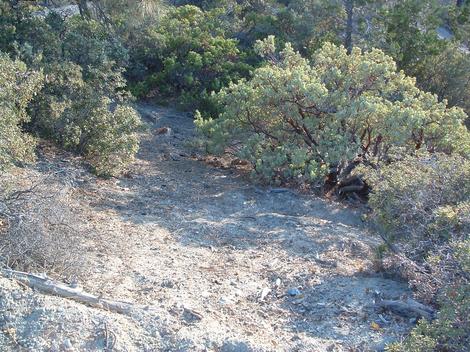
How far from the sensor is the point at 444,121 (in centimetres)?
956

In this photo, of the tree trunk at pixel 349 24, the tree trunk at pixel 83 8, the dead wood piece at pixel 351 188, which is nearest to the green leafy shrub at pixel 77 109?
the tree trunk at pixel 83 8

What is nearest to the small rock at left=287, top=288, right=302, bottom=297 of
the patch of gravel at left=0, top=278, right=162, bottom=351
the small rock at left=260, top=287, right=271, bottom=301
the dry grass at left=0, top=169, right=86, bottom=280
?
the small rock at left=260, top=287, right=271, bottom=301

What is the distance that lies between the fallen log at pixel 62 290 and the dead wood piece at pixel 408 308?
2092 mm

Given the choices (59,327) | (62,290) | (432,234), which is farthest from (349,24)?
(59,327)

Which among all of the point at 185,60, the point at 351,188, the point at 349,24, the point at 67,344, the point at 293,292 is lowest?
the point at 351,188

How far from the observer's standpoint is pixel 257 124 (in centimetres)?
998

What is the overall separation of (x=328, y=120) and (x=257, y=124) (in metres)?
1.03

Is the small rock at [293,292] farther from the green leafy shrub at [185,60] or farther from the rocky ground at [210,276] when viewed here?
the green leafy shrub at [185,60]

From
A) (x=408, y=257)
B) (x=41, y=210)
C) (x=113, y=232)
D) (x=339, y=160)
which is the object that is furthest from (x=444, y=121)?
(x=41, y=210)

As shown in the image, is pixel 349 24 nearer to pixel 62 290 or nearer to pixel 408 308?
pixel 408 308

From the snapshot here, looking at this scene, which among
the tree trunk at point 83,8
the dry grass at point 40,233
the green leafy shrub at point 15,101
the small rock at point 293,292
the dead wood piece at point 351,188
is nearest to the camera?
the dry grass at point 40,233

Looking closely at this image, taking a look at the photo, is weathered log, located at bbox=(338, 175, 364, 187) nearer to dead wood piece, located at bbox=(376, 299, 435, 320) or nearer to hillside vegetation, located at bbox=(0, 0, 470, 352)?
hillside vegetation, located at bbox=(0, 0, 470, 352)

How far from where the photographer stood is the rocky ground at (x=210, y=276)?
4.90 m

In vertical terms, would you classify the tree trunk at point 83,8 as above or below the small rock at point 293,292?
Result: above
